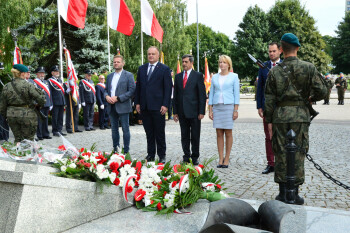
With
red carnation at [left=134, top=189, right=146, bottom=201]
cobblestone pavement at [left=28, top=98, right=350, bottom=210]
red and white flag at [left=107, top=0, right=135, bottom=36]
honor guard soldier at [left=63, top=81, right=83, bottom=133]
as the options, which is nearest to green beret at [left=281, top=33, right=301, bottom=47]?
cobblestone pavement at [left=28, top=98, right=350, bottom=210]

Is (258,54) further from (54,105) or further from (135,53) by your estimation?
(54,105)

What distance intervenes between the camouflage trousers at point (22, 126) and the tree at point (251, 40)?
44.1m

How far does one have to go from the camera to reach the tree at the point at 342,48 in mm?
61509

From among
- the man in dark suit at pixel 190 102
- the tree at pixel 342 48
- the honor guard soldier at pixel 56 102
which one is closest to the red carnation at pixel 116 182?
the man in dark suit at pixel 190 102

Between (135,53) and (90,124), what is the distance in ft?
61.9

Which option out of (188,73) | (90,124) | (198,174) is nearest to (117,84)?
(188,73)

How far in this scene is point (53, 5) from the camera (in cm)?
2331

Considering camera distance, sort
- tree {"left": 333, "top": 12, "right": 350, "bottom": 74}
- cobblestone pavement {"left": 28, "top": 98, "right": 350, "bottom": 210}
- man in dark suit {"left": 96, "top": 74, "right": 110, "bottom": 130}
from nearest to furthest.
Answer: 1. cobblestone pavement {"left": 28, "top": 98, "right": 350, "bottom": 210}
2. man in dark suit {"left": 96, "top": 74, "right": 110, "bottom": 130}
3. tree {"left": 333, "top": 12, "right": 350, "bottom": 74}

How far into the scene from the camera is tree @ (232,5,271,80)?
48.9 meters

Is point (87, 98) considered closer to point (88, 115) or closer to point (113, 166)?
point (88, 115)

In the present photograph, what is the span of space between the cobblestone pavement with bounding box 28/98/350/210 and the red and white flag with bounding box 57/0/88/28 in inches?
171

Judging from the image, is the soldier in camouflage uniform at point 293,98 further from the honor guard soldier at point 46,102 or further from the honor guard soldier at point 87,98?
the honor guard soldier at point 87,98

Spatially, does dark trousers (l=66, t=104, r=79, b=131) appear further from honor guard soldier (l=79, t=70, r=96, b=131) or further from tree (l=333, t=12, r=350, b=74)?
tree (l=333, t=12, r=350, b=74)

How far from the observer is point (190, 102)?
6859 millimetres
